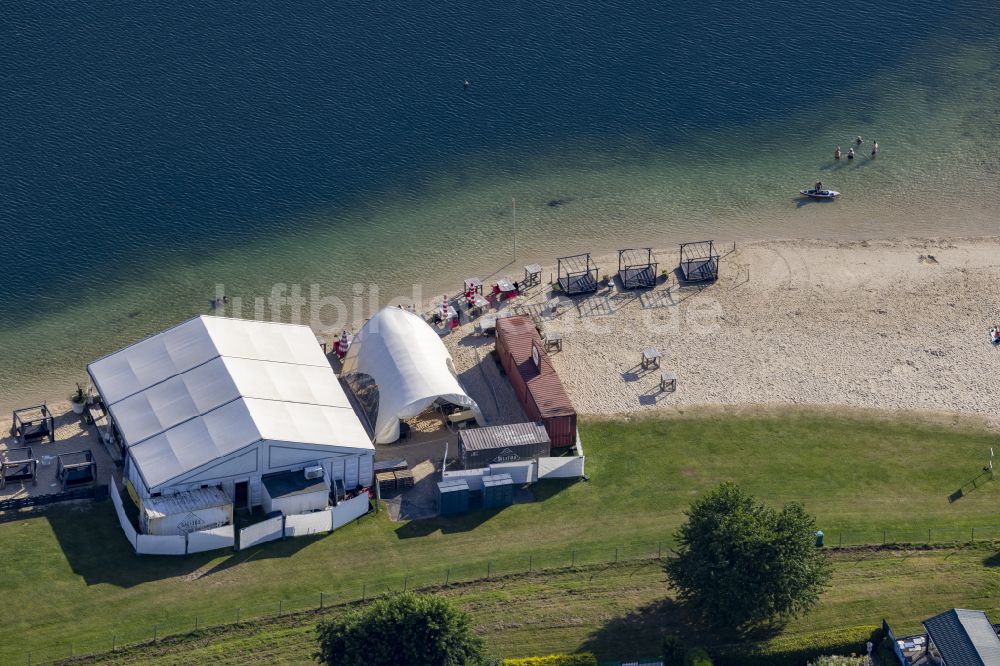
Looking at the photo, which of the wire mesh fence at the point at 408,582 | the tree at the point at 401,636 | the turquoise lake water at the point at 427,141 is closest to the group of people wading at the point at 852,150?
the turquoise lake water at the point at 427,141

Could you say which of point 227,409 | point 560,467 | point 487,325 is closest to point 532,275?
point 487,325

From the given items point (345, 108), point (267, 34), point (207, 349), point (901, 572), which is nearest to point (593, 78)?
point (345, 108)

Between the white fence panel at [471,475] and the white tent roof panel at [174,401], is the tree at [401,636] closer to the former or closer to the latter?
the white fence panel at [471,475]

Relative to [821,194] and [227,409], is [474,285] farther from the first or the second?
[821,194]

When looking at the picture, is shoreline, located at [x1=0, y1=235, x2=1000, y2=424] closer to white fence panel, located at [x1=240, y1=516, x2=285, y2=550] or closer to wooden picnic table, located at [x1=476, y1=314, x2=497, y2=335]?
wooden picnic table, located at [x1=476, y1=314, x2=497, y2=335]

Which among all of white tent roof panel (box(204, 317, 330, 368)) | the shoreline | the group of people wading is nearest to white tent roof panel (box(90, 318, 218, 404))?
white tent roof panel (box(204, 317, 330, 368))

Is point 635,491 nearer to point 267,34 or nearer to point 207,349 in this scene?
point 207,349
